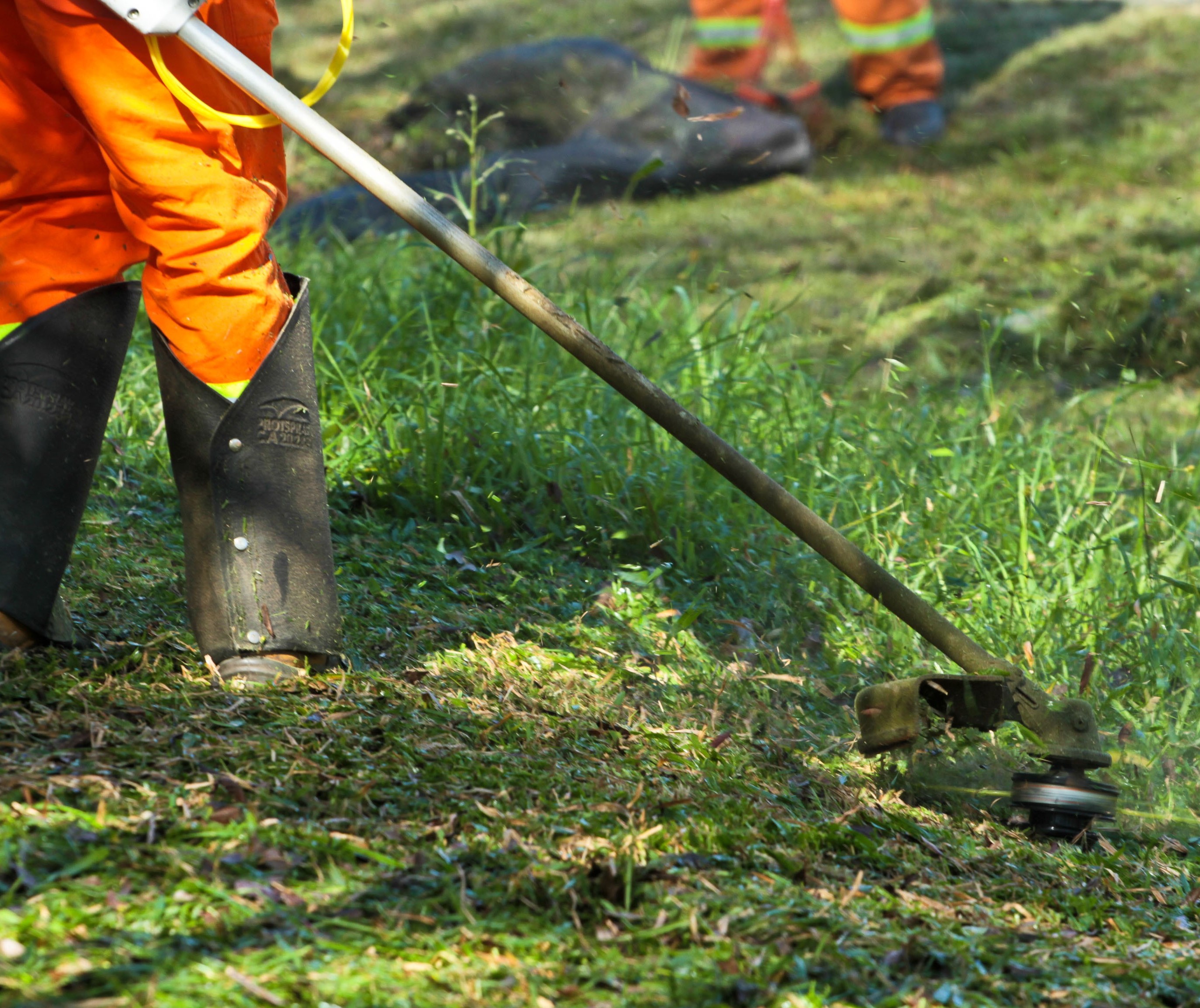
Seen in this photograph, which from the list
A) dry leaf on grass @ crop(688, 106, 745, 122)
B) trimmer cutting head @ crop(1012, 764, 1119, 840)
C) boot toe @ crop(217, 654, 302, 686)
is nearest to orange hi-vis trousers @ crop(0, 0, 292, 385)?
boot toe @ crop(217, 654, 302, 686)

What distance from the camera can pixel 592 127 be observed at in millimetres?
6926

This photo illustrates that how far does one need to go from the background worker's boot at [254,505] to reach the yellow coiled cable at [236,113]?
289 mm

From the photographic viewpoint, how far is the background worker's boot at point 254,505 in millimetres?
2066

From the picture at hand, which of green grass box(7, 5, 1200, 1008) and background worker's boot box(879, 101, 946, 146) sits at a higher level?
background worker's boot box(879, 101, 946, 146)

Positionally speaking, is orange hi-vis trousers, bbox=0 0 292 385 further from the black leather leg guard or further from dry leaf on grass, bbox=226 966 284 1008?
dry leaf on grass, bbox=226 966 284 1008

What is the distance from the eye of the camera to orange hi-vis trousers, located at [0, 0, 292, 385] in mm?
1902

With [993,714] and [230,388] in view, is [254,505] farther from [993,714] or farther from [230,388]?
[993,714]

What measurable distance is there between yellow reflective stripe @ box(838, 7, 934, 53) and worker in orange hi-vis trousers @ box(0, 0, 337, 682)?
647cm

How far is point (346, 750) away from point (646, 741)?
0.59 m

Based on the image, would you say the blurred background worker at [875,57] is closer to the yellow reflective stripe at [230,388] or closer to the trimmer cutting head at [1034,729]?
the trimmer cutting head at [1034,729]

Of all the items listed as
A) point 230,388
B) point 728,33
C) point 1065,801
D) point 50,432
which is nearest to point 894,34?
point 728,33

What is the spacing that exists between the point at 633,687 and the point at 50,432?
1.23m

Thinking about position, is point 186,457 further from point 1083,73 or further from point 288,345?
point 1083,73

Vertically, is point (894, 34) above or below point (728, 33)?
below
